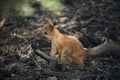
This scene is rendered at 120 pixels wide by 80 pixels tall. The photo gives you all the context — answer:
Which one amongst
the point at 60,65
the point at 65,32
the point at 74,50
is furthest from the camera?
the point at 65,32

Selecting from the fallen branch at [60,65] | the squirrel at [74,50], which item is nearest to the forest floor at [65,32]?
the fallen branch at [60,65]

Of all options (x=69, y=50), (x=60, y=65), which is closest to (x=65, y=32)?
(x=69, y=50)

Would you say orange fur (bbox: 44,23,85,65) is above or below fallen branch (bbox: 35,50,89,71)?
above

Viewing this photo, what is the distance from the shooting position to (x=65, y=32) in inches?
301

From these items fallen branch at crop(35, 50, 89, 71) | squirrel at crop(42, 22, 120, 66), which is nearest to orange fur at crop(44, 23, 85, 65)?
squirrel at crop(42, 22, 120, 66)

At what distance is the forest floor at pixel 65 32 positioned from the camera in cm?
560

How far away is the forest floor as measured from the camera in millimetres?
5604

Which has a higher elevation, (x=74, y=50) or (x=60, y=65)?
(x=74, y=50)

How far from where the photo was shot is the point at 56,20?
854 cm

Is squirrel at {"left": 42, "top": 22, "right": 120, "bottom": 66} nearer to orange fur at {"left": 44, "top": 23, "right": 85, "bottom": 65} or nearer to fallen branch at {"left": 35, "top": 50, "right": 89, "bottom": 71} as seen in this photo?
orange fur at {"left": 44, "top": 23, "right": 85, "bottom": 65}

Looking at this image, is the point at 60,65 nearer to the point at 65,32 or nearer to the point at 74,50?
the point at 74,50

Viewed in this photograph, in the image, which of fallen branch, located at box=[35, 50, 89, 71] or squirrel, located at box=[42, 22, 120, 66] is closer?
fallen branch, located at box=[35, 50, 89, 71]

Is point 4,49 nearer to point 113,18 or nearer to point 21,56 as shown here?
point 21,56

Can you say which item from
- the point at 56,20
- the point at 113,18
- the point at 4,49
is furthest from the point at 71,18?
the point at 4,49
